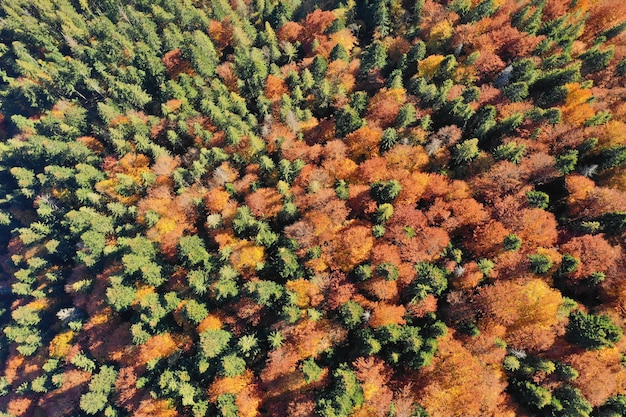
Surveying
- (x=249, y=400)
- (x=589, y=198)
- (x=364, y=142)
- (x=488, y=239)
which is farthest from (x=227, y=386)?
(x=589, y=198)

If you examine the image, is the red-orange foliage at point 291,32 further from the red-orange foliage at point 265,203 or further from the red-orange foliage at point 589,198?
the red-orange foliage at point 589,198

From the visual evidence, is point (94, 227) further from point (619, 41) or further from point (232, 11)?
point (619, 41)

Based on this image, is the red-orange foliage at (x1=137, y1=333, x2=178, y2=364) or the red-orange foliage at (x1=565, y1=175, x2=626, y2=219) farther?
the red-orange foliage at (x1=137, y1=333, x2=178, y2=364)

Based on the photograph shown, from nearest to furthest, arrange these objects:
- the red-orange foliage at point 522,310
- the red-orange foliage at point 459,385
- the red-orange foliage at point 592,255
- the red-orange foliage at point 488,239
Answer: the red-orange foliage at point 459,385, the red-orange foliage at point 522,310, the red-orange foliage at point 592,255, the red-orange foliage at point 488,239

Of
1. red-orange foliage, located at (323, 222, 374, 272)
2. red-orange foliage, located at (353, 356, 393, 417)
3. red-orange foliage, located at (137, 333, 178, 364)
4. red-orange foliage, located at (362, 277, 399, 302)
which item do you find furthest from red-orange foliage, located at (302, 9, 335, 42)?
red-orange foliage, located at (137, 333, 178, 364)

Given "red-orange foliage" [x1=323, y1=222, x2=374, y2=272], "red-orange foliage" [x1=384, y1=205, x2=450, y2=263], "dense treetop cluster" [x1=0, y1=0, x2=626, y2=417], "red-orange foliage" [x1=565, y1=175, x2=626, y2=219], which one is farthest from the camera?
"red-orange foliage" [x1=323, y1=222, x2=374, y2=272]

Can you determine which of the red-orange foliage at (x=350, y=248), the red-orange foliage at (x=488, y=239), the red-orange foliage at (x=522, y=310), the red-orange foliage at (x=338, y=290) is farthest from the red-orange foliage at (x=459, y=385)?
the red-orange foliage at (x=350, y=248)

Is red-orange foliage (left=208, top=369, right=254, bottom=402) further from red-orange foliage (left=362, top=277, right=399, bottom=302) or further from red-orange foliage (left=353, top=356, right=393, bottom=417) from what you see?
red-orange foliage (left=362, top=277, right=399, bottom=302)

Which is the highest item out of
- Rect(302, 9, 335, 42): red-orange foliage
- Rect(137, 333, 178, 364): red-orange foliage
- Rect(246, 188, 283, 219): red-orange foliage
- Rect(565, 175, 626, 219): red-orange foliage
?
Rect(302, 9, 335, 42): red-orange foliage

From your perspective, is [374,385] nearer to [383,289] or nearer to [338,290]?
[383,289]

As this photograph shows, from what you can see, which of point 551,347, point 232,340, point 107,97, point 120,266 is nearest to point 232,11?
point 107,97
